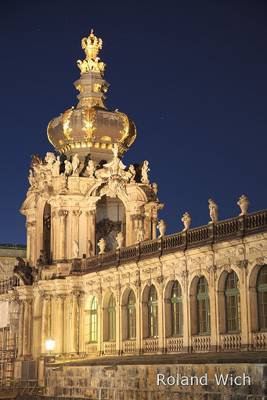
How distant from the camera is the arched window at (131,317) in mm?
49000

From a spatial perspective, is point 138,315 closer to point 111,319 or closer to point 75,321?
point 111,319

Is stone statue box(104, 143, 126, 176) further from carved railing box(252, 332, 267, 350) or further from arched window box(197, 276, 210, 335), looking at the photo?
carved railing box(252, 332, 267, 350)

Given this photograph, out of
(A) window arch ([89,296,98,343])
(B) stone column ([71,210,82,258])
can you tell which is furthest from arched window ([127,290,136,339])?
(B) stone column ([71,210,82,258])

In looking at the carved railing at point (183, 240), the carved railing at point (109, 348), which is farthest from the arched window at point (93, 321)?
the carved railing at point (183, 240)

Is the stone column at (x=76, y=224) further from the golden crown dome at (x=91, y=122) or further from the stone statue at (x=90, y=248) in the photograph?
the golden crown dome at (x=91, y=122)

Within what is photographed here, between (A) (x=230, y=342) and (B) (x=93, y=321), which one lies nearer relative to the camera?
A: (A) (x=230, y=342)

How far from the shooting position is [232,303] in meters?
40.3

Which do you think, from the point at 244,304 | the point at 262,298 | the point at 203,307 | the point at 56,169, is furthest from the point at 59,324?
the point at 262,298

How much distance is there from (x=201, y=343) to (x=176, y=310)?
3606 millimetres

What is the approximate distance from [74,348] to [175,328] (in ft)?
35.8

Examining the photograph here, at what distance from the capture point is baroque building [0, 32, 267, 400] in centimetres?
3831

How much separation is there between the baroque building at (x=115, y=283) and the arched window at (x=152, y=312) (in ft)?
0.37

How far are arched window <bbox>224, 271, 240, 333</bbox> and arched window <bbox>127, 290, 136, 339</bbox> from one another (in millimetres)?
9591

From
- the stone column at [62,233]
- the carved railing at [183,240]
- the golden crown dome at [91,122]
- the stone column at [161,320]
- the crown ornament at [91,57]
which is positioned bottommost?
the stone column at [161,320]
